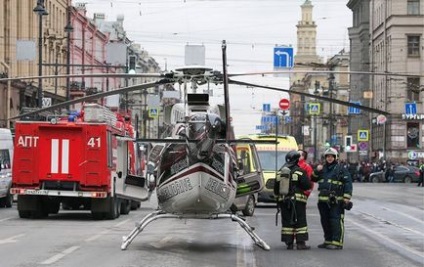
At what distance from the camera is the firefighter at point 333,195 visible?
15.9m

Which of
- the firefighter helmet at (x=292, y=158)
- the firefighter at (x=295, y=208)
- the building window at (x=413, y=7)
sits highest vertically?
the building window at (x=413, y=7)

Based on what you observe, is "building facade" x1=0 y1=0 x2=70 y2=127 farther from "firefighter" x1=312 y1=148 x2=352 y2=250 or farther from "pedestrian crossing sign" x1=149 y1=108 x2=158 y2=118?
"firefighter" x1=312 y1=148 x2=352 y2=250

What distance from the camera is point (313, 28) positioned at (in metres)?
173

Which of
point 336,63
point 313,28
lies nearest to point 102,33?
point 336,63

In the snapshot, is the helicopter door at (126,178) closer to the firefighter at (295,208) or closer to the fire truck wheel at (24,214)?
the fire truck wheel at (24,214)

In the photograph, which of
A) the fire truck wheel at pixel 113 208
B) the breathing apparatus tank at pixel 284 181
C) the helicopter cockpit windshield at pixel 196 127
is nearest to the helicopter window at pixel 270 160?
the fire truck wheel at pixel 113 208

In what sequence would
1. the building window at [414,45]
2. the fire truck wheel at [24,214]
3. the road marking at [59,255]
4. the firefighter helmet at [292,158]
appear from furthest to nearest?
the building window at [414,45] < the fire truck wheel at [24,214] < the firefighter helmet at [292,158] < the road marking at [59,255]

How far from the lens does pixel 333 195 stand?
1591cm

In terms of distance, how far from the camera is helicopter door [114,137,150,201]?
1844 cm

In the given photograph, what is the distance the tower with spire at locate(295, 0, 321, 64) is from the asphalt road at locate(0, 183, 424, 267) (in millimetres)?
135810

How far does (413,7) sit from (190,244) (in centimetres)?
6903

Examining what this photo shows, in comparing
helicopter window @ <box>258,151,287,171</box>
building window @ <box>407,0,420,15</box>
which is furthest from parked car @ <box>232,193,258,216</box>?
building window @ <box>407,0,420,15</box>

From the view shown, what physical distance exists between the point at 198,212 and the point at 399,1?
69.9 metres

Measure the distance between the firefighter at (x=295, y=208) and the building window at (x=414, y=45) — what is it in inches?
2657
